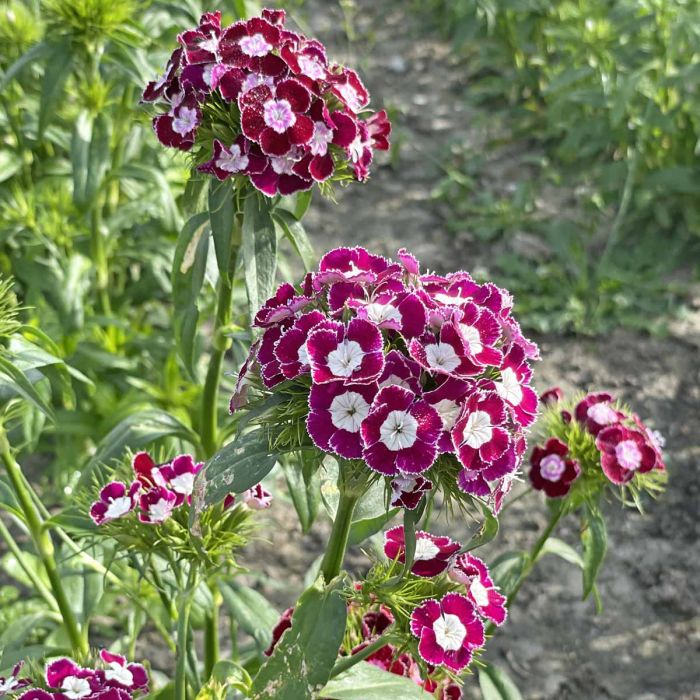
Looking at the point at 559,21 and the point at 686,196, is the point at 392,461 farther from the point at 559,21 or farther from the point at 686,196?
the point at 559,21

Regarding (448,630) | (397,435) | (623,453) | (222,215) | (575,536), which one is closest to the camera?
(397,435)

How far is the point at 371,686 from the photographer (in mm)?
1647

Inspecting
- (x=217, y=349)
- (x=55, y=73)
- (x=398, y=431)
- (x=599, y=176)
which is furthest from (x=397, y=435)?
(x=599, y=176)

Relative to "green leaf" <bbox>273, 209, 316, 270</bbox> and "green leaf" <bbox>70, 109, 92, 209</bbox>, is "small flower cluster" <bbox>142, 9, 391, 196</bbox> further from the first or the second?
"green leaf" <bbox>70, 109, 92, 209</bbox>

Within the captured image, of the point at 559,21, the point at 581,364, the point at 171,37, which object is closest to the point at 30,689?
the point at 171,37

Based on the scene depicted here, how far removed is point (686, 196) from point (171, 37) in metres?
2.25

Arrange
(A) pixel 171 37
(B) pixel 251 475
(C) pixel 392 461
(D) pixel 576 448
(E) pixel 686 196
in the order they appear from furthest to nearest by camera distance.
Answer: (E) pixel 686 196 < (A) pixel 171 37 < (D) pixel 576 448 < (B) pixel 251 475 < (C) pixel 392 461

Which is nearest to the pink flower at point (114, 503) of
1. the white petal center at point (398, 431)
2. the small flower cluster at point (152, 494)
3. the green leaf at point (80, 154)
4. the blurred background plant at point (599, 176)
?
the small flower cluster at point (152, 494)

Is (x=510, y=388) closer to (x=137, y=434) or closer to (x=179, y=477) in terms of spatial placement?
(x=179, y=477)

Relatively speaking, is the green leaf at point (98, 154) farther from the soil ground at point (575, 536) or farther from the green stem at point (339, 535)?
the green stem at point (339, 535)

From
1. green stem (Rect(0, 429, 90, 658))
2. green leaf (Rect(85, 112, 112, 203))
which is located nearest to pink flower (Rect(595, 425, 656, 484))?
green stem (Rect(0, 429, 90, 658))

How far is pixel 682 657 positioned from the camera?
280 centimetres

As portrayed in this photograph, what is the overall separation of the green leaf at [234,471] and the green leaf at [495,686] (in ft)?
2.67

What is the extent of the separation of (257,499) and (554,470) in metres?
0.62
